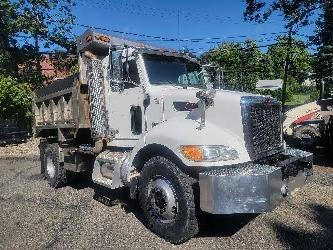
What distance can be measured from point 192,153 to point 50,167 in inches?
212

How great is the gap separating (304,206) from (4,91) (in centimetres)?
1738

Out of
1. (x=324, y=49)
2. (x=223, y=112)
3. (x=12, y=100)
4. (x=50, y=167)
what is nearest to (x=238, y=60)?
(x=324, y=49)

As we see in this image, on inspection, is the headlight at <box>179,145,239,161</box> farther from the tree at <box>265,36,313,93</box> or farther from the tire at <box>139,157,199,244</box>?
the tree at <box>265,36,313,93</box>

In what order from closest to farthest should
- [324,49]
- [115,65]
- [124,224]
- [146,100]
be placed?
[124,224] < [146,100] < [115,65] < [324,49]

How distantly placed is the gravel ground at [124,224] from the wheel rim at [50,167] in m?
0.87

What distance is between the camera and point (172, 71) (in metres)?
6.35

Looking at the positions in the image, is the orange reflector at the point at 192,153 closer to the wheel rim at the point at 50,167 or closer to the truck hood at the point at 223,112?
the truck hood at the point at 223,112

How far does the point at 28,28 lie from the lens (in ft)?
81.4

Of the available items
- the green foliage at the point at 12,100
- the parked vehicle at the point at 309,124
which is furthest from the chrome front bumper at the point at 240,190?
the green foliage at the point at 12,100

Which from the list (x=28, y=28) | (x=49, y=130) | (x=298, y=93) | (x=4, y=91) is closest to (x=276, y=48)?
(x=298, y=93)

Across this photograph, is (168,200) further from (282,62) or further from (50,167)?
(282,62)

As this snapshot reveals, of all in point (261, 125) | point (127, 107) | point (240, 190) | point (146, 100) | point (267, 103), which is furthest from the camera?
point (127, 107)

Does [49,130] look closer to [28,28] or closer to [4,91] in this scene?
[4,91]

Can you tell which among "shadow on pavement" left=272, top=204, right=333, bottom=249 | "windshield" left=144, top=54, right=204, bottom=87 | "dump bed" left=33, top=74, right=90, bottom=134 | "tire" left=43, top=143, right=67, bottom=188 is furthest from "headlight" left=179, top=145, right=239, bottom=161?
"tire" left=43, top=143, right=67, bottom=188
